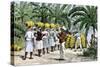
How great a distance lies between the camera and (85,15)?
2.59 metres

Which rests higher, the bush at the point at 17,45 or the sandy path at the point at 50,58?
the bush at the point at 17,45

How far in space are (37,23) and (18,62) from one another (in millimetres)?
483

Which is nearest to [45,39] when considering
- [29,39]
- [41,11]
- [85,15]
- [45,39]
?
[45,39]

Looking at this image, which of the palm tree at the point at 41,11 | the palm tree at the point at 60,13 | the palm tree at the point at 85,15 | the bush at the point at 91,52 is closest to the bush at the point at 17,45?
the palm tree at the point at 41,11

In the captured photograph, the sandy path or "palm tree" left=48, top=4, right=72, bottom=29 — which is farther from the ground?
"palm tree" left=48, top=4, right=72, bottom=29

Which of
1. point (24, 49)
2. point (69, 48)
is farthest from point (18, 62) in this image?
point (69, 48)

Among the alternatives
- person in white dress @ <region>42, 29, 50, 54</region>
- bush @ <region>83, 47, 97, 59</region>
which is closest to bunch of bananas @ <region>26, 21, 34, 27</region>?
person in white dress @ <region>42, 29, 50, 54</region>

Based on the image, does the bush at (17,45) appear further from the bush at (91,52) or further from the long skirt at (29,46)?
the bush at (91,52)

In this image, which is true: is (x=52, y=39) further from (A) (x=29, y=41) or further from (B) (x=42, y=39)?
(A) (x=29, y=41)

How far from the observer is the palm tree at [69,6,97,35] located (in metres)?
2.53

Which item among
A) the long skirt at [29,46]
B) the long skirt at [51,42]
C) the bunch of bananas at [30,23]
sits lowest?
the long skirt at [29,46]

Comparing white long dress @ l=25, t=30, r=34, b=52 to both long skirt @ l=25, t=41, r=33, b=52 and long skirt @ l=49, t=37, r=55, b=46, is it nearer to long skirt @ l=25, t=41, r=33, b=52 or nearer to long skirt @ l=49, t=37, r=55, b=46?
long skirt @ l=25, t=41, r=33, b=52

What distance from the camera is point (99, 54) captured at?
2676 millimetres

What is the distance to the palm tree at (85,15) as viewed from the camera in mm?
2527
